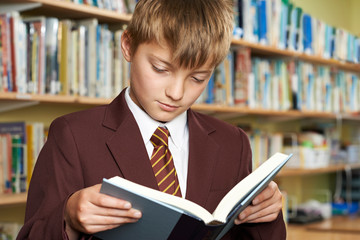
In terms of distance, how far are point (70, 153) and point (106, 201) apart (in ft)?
0.69

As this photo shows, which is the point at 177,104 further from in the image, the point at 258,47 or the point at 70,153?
→ the point at 258,47

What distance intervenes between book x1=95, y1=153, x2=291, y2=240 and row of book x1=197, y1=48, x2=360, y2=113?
5.77ft

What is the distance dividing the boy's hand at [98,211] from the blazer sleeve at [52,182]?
0.07 metres

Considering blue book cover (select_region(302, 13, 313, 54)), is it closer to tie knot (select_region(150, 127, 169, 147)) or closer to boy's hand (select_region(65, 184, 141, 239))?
tie knot (select_region(150, 127, 169, 147))

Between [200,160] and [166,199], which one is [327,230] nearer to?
[200,160]

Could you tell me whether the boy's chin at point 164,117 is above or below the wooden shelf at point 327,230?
above

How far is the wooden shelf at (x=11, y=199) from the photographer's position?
6.34ft

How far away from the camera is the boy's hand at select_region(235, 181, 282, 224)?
1.12 m

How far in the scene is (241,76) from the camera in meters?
3.06

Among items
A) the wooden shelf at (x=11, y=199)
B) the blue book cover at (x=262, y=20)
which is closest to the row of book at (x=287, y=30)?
the blue book cover at (x=262, y=20)

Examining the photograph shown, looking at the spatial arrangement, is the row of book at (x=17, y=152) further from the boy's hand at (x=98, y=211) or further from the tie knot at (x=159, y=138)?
the boy's hand at (x=98, y=211)

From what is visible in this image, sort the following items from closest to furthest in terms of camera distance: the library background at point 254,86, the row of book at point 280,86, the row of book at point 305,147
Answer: the library background at point 254,86 → the row of book at point 280,86 → the row of book at point 305,147

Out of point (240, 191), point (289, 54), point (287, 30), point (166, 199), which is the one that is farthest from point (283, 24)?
point (166, 199)

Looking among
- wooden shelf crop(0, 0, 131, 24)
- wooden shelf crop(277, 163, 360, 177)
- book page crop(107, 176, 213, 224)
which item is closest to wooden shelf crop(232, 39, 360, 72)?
wooden shelf crop(277, 163, 360, 177)
